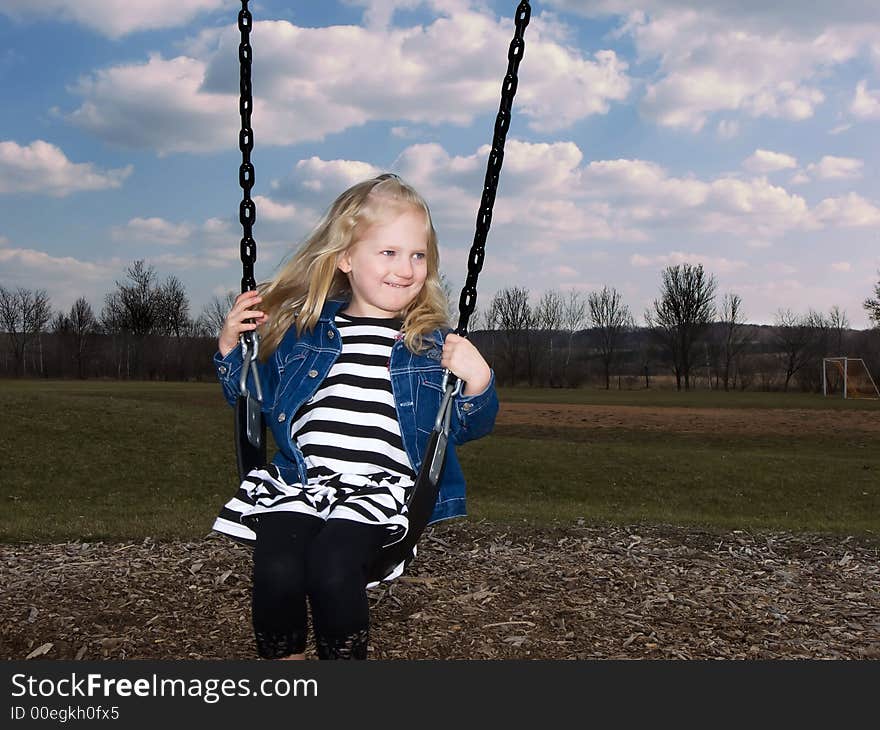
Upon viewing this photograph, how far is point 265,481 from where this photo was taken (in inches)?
117

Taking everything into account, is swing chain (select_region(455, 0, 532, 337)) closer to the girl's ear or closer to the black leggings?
the girl's ear

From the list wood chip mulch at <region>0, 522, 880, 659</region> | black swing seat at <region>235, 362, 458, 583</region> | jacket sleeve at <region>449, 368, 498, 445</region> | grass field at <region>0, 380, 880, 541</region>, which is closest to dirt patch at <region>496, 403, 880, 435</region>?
grass field at <region>0, 380, 880, 541</region>

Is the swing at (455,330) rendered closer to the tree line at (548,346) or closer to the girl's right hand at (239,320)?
the girl's right hand at (239,320)

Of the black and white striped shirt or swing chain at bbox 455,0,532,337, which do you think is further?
swing chain at bbox 455,0,532,337

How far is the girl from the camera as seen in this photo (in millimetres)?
2652

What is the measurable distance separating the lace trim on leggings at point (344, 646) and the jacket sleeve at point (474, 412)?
0.74m

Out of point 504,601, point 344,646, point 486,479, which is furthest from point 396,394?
point 486,479

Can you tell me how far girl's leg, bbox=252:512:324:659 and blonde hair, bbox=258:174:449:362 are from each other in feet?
2.48

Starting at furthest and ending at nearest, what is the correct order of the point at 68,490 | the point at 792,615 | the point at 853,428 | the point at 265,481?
1. the point at 853,428
2. the point at 68,490
3. the point at 792,615
4. the point at 265,481

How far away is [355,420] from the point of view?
3.02 metres

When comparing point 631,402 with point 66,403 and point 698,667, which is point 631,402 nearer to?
point 66,403

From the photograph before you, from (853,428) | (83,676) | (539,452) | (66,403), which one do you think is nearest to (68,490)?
(66,403)

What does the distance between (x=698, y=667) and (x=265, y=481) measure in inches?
76.2

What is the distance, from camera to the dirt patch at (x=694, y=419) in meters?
22.3
